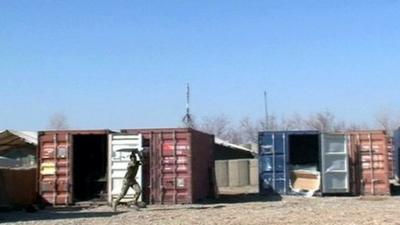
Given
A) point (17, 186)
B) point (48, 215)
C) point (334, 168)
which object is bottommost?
point (48, 215)

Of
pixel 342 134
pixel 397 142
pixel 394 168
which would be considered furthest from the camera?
pixel 394 168

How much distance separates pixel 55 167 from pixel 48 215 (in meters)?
4.28

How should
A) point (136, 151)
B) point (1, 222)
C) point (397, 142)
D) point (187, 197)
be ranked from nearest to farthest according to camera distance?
point (1, 222) < point (136, 151) < point (187, 197) < point (397, 142)

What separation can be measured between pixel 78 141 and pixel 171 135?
3.81 m

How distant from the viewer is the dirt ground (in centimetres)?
1872

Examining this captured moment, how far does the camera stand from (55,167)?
85.6 feet

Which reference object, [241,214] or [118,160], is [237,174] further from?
[241,214]

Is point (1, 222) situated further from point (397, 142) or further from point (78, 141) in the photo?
point (397, 142)

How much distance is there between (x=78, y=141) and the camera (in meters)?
27.5

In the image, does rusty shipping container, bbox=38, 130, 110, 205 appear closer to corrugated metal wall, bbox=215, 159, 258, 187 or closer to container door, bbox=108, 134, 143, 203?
container door, bbox=108, 134, 143, 203

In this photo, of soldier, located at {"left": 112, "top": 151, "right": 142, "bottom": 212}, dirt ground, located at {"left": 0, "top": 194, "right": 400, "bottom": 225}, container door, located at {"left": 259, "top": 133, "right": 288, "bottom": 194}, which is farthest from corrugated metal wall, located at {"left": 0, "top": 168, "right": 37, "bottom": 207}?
container door, located at {"left": 259, "top": 133, "right": 288, "bottom": 194}

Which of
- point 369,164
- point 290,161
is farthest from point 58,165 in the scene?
point 369,164

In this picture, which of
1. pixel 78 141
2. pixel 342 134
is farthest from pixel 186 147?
pixel 342 134

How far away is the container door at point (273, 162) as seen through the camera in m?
30.1
